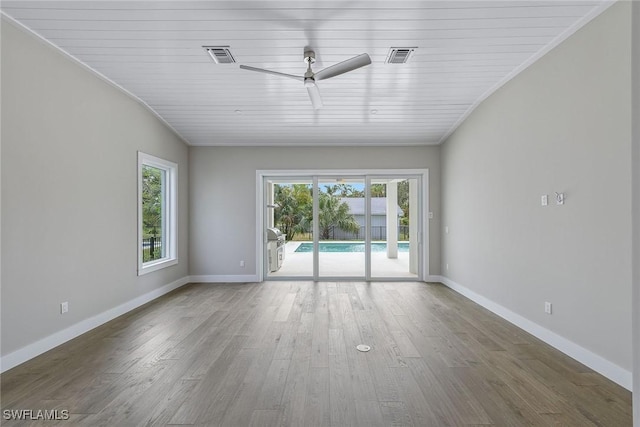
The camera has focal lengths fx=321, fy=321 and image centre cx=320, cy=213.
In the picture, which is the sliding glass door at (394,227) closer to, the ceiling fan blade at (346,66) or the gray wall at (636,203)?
the ceiling fan blade at (346,66)

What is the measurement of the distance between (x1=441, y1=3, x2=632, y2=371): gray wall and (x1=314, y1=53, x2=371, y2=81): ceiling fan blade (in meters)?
1.88

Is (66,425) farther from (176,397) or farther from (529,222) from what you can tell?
(529,222)

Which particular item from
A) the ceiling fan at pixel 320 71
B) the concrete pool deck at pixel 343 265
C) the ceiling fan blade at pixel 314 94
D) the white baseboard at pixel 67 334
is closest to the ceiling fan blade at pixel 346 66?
the ceiling fan at pixel 320 71

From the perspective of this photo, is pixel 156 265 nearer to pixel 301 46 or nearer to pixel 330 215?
pixel 330 215

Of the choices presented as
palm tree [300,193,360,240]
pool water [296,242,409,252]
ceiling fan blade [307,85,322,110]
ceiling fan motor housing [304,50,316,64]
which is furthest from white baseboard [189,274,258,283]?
ceiling fan motor housing [304,50,316,64]

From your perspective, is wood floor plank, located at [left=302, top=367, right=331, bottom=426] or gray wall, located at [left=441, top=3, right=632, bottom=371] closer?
wood floor plank, located at [left=302, top=367, right=331, bottom=426]

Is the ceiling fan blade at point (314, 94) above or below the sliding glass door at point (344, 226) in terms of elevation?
above

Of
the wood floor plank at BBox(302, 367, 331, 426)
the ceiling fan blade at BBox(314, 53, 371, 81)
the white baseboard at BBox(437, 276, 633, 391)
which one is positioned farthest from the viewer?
the ceiling fan blade at BBox(314, 53, 371, 81)

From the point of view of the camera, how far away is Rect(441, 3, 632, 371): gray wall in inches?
97.1

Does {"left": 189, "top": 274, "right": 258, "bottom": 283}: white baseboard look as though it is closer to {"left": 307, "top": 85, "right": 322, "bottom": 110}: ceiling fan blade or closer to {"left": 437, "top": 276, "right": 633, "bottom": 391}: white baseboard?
{"left": 307, "top": 85, "right": 322, "bottom": 110}: ceiling fan blade

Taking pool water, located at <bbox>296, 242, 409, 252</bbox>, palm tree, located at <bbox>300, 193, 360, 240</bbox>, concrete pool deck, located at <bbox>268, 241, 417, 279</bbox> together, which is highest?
palm tree, located at <bbox>300, 193, 360, 240</bbox>

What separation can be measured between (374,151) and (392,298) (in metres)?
2.83

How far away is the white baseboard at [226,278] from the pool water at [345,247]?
1.06 m

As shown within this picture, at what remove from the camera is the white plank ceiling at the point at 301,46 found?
2.74 metres
